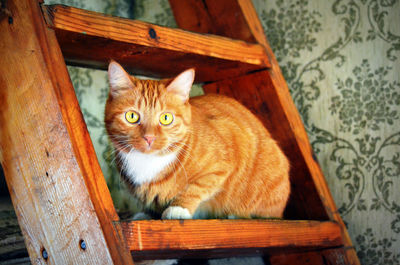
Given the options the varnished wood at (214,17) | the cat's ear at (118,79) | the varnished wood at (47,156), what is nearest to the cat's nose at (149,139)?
the cat's ear at (118,79)

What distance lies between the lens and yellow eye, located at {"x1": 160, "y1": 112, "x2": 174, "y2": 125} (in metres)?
1.18

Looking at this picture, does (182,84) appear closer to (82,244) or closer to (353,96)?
(82,244)

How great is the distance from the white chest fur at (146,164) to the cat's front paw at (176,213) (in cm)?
13

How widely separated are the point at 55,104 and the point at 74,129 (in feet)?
0.19

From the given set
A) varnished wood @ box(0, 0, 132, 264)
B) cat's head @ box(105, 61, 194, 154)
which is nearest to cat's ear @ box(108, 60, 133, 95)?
cat's head @ box(105, 61, 194, 154)

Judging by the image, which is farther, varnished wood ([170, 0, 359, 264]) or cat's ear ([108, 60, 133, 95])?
varnished wood ([170, 0, 359, 264])

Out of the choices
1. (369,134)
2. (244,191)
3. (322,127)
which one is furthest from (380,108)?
(244,191)

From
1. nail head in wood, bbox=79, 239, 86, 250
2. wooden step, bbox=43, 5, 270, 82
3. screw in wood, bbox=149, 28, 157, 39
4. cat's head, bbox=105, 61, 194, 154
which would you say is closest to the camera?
nail head in wood, bbox=79, 239, 86, 250

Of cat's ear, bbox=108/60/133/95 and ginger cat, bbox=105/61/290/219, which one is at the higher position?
cat's ear, bbox=108/60/133/95

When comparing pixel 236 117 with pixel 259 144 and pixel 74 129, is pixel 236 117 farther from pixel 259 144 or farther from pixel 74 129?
pixel 74 129

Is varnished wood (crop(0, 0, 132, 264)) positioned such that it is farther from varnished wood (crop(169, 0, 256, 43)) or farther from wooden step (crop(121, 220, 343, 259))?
varnished wood (crop(169, 0, 256, 43))

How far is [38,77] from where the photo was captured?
80 centimetres

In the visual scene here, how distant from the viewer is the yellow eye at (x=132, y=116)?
3.79 ft

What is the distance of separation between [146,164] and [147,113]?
0.48ft
